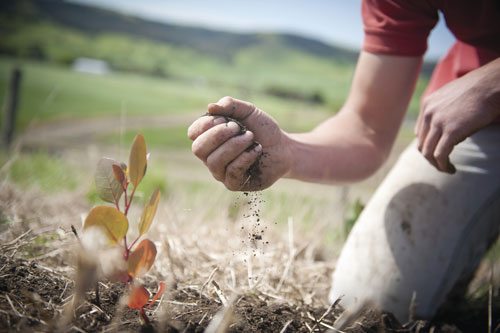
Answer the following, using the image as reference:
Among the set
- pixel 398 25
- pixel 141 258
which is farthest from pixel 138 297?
pixel 398 25

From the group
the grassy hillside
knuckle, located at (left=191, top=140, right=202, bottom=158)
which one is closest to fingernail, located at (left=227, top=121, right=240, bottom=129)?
knuckle, located at (left=191, top=140, right=202, bottom=158)

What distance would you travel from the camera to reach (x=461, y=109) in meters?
1.04

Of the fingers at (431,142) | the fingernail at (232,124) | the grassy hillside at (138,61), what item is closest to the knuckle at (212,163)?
the fingernail at (232,124)

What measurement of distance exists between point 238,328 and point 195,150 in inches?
19.4

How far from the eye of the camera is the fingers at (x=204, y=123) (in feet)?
2.80

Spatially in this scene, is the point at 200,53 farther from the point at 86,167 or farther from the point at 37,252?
the point at 37,252

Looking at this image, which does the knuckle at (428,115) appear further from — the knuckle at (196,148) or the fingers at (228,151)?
the knuckle at (196,148)

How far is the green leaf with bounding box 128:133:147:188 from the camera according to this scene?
2.25 feet

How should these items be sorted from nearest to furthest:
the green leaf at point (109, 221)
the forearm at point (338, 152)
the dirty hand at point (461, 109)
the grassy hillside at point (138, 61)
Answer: the green leaf at point (109, 221), the dirty hand at point (461, 109), the forearm at point (338, 152), the grassy hillside at point (138, 61)

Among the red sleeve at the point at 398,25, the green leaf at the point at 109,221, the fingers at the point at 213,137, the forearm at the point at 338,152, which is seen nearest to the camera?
the green leaf at the point at 109,221

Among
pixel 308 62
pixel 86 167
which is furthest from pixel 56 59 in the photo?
pixel 86 167

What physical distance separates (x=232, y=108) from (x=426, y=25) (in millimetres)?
1107

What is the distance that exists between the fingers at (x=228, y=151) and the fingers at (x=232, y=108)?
91 millimetres

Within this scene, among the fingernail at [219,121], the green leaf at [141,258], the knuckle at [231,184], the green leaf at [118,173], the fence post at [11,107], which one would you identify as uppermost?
the fingernail at [219,121]
